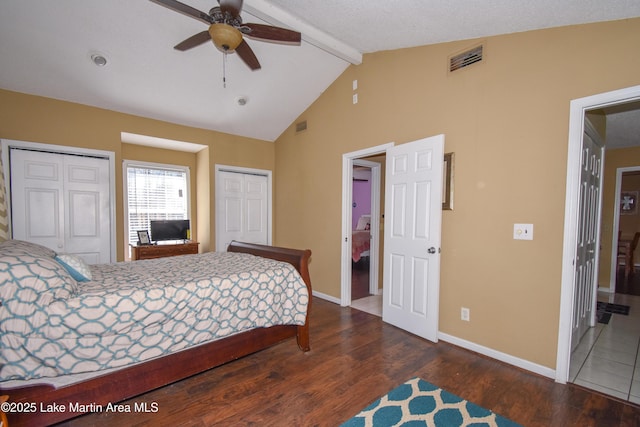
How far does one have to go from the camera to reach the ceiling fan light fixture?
1938mm

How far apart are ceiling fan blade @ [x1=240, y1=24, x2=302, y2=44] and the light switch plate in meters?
2.49

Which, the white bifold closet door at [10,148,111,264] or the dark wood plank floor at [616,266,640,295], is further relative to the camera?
the dark wood plank floor at [616,266,640,295]

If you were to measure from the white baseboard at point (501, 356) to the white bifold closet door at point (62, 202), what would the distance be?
4326 millimetres

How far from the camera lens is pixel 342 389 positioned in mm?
2049

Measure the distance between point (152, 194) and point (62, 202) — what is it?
1.37 metres

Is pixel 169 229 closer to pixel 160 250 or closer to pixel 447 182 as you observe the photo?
pixel 160 250

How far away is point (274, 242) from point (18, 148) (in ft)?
11.7

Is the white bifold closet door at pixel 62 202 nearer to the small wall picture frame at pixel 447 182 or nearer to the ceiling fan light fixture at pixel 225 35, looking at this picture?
the ceiling fan light fixture at pixel 225 35

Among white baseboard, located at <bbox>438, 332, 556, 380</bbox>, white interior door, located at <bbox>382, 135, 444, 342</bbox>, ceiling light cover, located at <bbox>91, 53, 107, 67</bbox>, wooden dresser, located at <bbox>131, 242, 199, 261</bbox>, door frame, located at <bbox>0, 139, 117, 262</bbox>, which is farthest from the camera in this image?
wooden dresser, located at <bbox>131, 242, 199, 261</bbox>

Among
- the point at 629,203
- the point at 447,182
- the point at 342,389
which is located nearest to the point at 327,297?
the point at 342,389

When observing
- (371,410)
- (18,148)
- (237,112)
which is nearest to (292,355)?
(371,410)

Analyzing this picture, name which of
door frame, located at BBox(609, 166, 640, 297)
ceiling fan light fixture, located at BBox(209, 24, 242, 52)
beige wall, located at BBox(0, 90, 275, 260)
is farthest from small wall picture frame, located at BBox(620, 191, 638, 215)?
ceiling fan light fixture, located at BBox(209, 24, 242, 52)

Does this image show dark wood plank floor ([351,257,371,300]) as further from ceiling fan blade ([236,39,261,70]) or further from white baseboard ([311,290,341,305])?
ceiling fan blade ([236,39,261,70])

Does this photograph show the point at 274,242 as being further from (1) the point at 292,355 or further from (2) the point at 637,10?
(2) the point at 637,10
